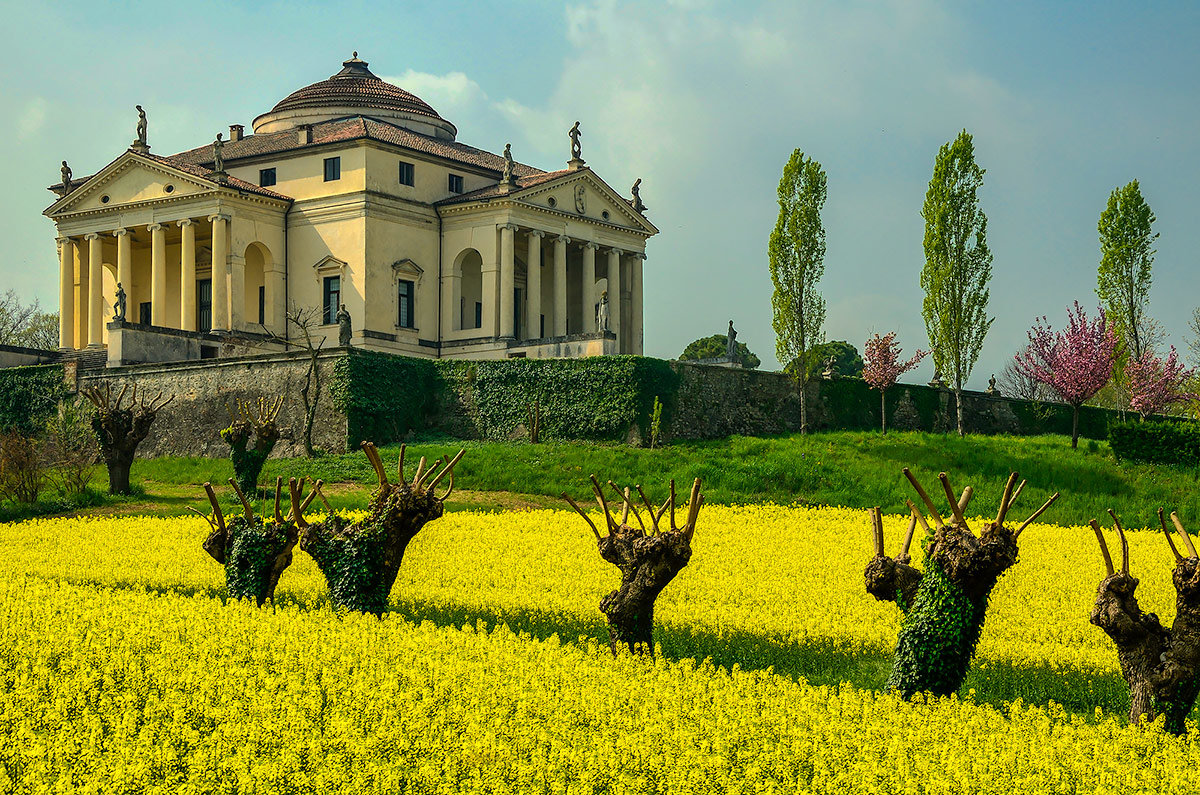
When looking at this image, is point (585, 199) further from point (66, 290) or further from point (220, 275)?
point (66, 290)

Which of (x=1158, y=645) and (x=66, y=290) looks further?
(x=66, y=290)

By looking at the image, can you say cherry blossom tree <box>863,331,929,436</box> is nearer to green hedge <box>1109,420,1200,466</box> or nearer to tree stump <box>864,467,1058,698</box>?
green hedge <box>1109,420,1200,466</box>

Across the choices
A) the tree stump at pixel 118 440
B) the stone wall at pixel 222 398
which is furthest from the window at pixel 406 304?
the tree stump at pixel 118 440

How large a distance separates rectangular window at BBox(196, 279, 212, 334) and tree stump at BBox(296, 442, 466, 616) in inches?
1937

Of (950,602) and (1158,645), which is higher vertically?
(950,602)

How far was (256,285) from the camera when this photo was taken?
65.5 meters

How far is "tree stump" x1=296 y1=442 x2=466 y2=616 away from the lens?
59.8ft

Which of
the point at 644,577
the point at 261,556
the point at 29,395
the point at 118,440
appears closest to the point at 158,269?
the point at 29,395

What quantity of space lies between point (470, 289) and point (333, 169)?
901cm

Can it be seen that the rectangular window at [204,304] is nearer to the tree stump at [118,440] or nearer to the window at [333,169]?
the window at [333,169]

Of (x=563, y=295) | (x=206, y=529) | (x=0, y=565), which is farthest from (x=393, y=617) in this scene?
(x=563, y=295)

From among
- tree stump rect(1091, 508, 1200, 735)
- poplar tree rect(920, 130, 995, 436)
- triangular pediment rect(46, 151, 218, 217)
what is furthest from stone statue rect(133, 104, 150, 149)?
tree stump rect(1091, 508, 1200, 735)

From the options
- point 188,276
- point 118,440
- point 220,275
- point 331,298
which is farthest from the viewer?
point 331,298

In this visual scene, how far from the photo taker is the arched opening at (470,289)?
216 ft
